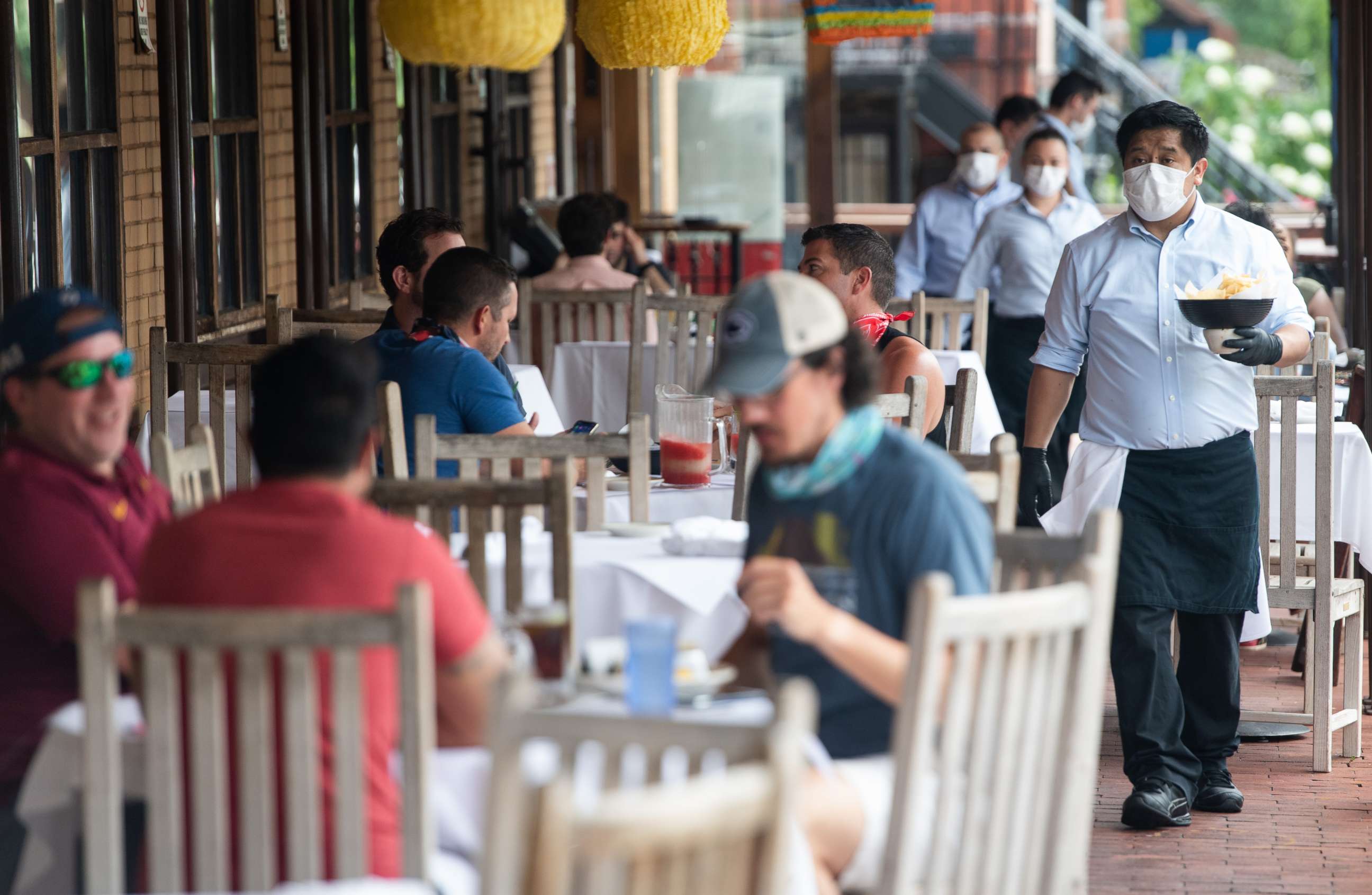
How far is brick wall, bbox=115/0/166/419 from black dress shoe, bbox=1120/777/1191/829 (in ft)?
10.2

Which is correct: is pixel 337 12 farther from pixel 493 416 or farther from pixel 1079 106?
pixel 493 416

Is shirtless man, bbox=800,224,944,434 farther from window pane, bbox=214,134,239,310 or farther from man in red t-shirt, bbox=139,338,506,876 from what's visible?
window pane, bbox=214,134,239,310

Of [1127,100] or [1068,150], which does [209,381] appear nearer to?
[1068,150]

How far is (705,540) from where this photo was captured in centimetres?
326

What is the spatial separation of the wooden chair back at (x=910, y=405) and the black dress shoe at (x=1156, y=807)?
0.92 m

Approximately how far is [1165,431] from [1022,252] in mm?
3023

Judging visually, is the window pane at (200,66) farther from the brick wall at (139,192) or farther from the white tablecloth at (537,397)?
the white tablecloth at (537,397)

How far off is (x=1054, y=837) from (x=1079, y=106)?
650cm

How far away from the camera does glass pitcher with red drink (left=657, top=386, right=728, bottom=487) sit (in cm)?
405

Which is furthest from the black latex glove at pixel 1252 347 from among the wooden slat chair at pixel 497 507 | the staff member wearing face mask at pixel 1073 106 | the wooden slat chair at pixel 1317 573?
the staff member wearing face mask at pixel 1073 106

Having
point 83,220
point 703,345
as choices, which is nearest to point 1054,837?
point 83,220

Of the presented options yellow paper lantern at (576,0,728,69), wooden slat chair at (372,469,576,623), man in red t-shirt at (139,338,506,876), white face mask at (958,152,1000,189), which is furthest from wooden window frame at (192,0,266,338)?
man in red t-shirt at (139,338,506,876)

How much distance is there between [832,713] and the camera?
2504 mm

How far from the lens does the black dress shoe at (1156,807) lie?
3.95m
